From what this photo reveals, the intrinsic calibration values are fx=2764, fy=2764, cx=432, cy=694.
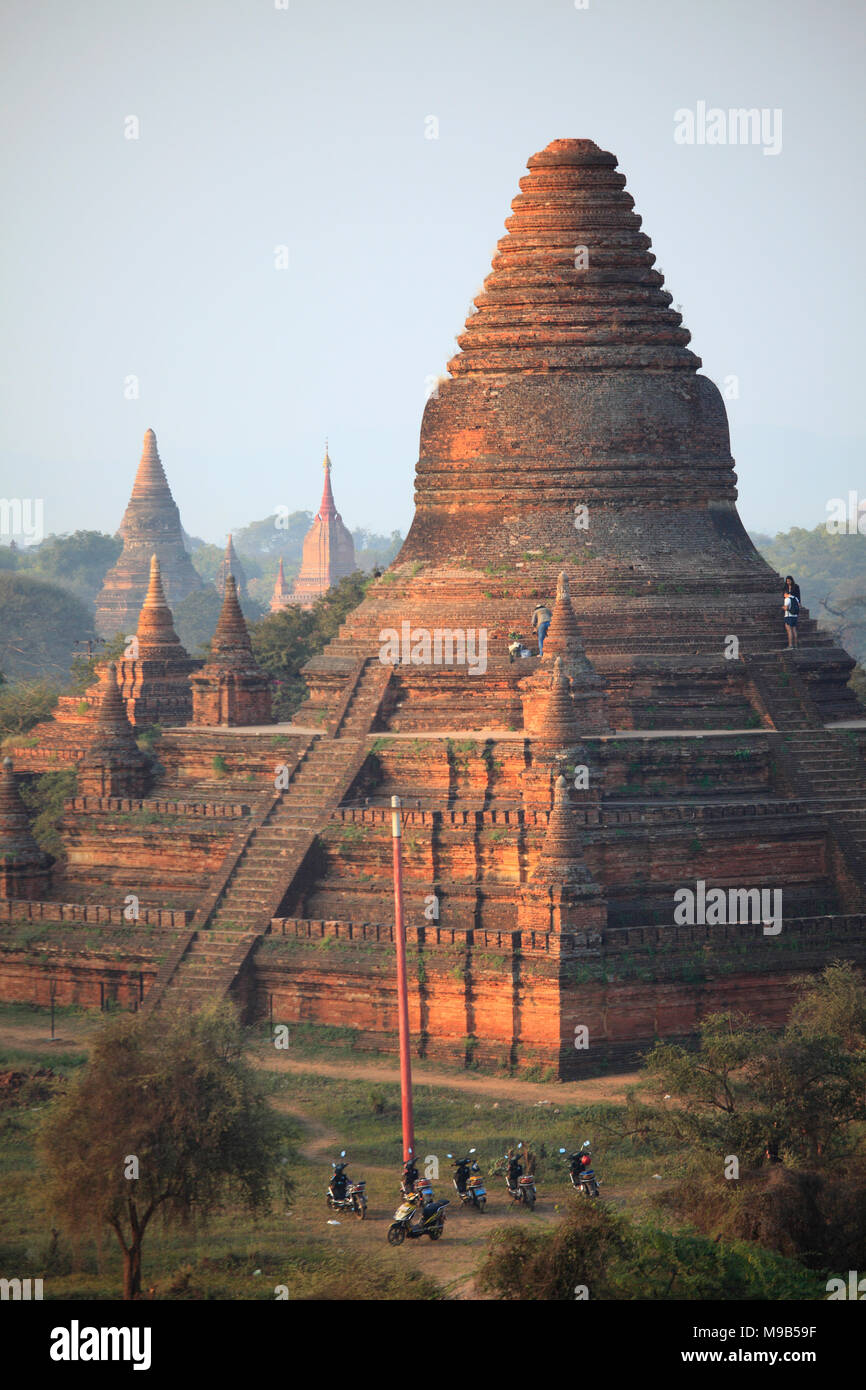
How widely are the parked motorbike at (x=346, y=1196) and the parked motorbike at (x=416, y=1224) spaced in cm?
81

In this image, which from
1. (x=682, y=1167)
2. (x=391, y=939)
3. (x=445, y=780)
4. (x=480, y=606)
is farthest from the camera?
(x=480, y=606)

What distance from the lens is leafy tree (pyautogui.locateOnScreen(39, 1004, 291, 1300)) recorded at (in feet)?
96.4

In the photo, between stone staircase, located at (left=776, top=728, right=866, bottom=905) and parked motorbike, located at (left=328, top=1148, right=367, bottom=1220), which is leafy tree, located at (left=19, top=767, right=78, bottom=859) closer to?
stone staircase, located at (left=776, top=728, right=866, bottom=905)

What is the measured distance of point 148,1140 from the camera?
29.7 m

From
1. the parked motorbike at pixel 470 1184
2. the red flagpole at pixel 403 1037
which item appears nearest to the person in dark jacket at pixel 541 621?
the red flagpole at pixel 403 1037

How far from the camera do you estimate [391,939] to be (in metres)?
40.0

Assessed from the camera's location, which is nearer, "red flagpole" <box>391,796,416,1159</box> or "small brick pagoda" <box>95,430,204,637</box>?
"red flagpole" <box>391,796,416,1159</box>

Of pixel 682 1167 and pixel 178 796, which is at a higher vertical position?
pixel 178 796

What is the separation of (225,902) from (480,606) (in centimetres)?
715

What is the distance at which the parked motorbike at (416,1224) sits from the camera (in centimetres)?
3070

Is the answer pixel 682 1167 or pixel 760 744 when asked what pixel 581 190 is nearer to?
pixel 760 744

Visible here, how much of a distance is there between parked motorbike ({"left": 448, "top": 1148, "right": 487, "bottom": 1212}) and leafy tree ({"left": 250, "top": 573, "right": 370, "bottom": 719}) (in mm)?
23211

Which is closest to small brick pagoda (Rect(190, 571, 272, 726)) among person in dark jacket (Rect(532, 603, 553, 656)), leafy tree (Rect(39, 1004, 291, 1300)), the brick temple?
the brick temple

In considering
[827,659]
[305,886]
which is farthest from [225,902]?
[827,659]
